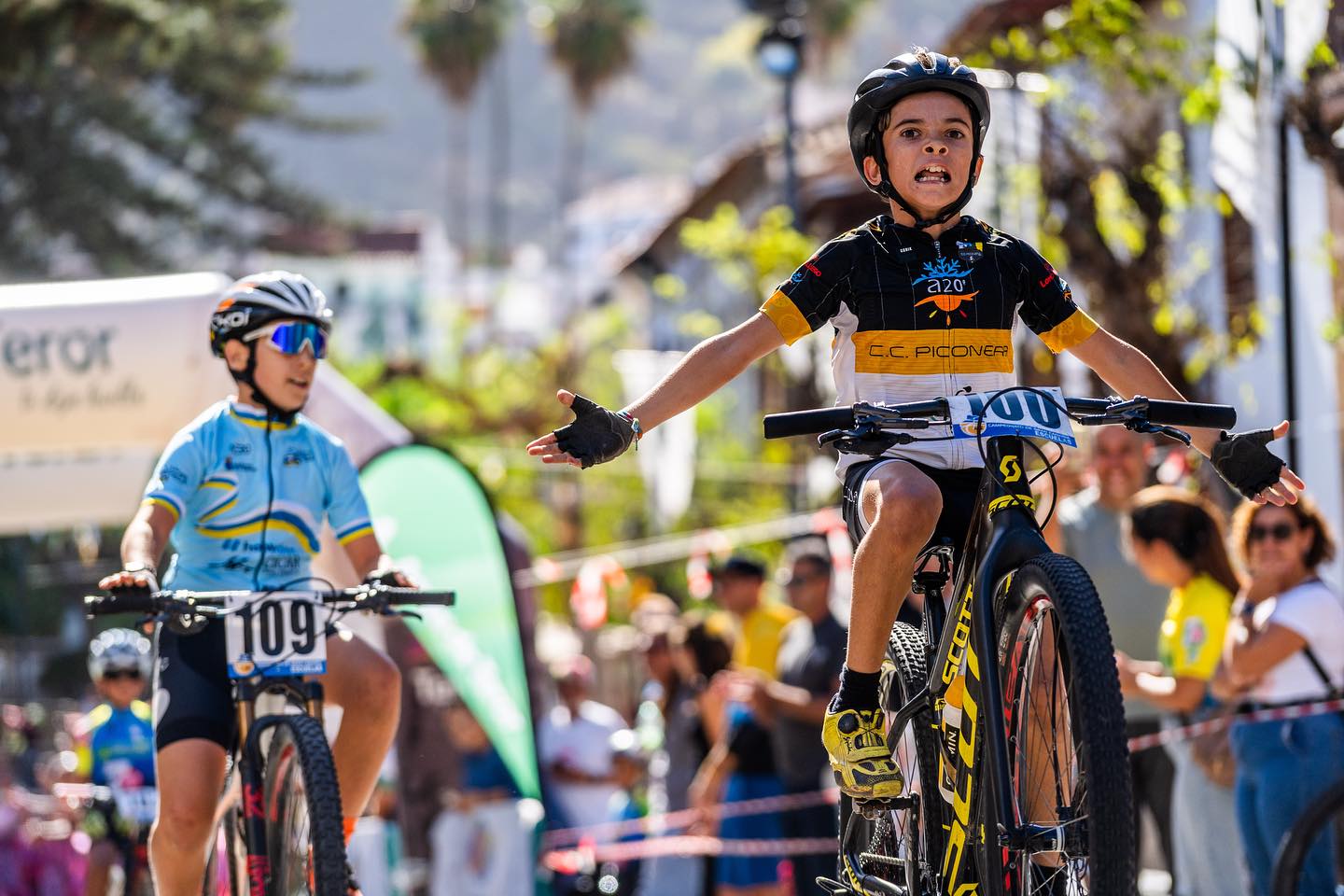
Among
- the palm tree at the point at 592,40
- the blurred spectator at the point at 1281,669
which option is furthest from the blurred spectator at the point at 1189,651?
the palm tree at the point at 592,40

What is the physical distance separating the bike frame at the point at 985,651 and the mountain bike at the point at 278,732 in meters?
1.63

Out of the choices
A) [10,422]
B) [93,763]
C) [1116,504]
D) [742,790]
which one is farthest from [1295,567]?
[10,422]

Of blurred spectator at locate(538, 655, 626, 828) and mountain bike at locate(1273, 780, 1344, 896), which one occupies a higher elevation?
mountain bike at locate(1273, 780, 1344, 896)

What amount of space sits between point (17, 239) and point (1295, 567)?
28534mm

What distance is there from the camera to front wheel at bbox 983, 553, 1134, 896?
13.0 feet

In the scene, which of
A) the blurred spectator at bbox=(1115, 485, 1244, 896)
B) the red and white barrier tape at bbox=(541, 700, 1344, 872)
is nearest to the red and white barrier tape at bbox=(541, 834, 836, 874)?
the red and white barrier tape at bbox=(541, 700, 1344, 872)

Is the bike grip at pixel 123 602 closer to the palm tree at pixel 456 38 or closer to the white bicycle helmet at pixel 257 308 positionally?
the white bicycle helmet at pixel 257 308

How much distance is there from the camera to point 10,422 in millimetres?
11539

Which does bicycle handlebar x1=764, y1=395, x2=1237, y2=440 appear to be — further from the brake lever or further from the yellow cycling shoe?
the yellow cycling shoe

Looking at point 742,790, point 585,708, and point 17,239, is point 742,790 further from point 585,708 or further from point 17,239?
point 17,239

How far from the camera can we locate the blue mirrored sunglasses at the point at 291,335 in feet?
20.2

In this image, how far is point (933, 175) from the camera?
4.96 metres

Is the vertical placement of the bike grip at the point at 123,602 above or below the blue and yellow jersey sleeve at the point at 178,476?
below

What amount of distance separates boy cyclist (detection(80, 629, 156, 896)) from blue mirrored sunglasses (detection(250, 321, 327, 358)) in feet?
12.1
